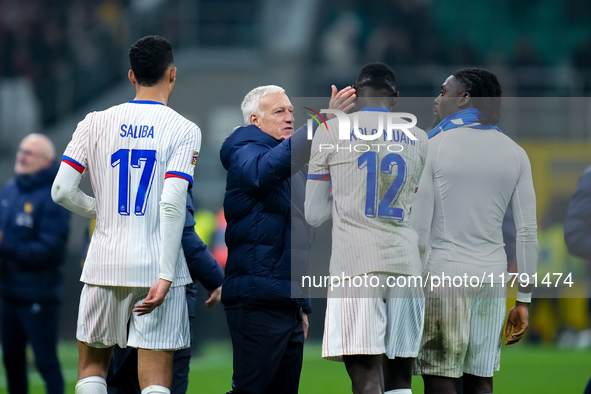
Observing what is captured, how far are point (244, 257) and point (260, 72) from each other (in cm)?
1268

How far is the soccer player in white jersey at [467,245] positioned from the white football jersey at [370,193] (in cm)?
26

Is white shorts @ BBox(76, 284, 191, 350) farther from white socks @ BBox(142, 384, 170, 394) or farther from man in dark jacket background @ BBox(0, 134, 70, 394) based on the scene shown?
man in dark jacket background @ BBox(0, 134, 70, 394)

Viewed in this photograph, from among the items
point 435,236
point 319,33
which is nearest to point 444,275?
point 435,236

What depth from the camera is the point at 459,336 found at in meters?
4.46

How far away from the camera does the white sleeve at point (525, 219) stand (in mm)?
4566

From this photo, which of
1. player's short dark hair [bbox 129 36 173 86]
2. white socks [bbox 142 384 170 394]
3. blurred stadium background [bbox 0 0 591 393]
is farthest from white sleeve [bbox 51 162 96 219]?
blurred stadium background [bbox 0 0 591 393]

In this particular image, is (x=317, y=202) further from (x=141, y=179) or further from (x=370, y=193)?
(x=141, y=179)

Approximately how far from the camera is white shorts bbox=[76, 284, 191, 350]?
4152 mm

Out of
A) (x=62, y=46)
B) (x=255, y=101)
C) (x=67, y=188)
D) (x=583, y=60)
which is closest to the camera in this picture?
(x=67, y=188)

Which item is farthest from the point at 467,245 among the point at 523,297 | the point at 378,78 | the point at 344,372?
the point at 344,372

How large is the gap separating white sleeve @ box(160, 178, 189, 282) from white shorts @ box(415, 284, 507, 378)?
1.29 m

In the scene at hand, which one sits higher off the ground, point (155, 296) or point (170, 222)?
point (170, 222)

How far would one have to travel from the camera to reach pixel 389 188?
4.21 meters

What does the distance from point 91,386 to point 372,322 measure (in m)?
1.33
